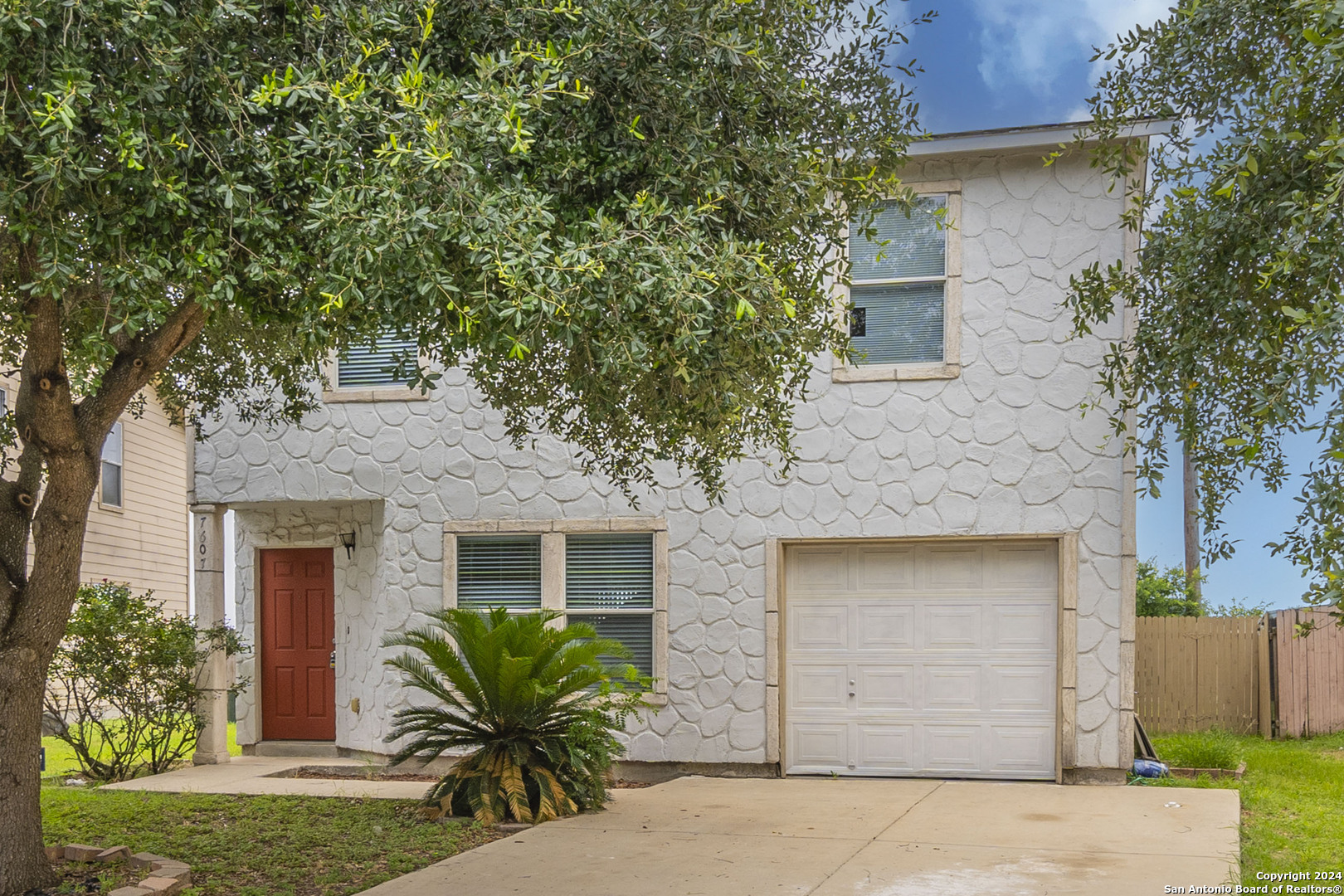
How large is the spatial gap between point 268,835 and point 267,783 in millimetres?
2848

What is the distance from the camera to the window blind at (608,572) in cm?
1205

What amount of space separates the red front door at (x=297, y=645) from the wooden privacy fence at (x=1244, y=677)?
1042 cm

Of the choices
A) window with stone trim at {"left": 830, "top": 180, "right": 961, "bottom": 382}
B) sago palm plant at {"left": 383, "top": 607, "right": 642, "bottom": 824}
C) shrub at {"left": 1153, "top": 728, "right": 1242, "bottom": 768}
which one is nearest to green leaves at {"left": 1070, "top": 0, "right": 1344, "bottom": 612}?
window with stone trim at {"left": 830, "top": 180, "right": 961, "bottom": 382}

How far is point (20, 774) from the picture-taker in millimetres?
6652

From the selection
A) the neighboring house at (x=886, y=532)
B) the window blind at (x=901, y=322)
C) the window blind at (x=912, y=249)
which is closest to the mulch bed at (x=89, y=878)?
the neighboring house at (x=886, y=532)

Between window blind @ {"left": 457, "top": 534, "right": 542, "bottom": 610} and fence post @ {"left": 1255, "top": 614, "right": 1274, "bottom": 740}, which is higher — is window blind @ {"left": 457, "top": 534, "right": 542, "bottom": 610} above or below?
above

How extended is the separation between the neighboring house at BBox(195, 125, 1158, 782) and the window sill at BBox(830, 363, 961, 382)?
0.02m

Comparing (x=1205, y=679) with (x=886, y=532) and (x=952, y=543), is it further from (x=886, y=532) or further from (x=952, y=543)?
(x=886, y=532)

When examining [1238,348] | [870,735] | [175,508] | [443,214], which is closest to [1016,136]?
[1238,348]

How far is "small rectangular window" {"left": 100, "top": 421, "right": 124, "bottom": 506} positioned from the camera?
1842cm

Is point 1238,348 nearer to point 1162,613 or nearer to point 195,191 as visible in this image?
point 195,191

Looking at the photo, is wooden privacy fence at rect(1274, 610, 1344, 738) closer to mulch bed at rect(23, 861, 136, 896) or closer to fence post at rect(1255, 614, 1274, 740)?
fence post at rect(1255, 614, 1274, 740)

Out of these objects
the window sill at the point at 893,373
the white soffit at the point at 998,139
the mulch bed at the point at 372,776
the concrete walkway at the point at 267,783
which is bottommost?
the mulch bed at the point at 372,776

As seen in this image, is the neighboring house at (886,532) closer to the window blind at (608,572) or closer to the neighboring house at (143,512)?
the window blind at (608,572)
